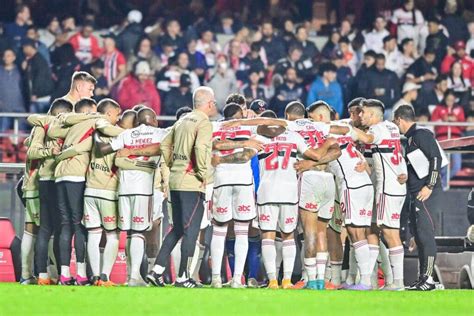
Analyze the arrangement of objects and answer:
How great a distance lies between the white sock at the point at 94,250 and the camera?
15.9 meters

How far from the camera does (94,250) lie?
16.0m

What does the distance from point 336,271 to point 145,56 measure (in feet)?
30.4

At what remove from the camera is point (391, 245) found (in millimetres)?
16250

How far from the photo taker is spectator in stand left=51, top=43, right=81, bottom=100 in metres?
24.0

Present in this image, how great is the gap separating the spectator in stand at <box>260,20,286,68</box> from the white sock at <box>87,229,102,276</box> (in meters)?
10.0

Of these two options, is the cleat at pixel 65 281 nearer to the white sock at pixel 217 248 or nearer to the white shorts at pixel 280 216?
the white sock at pixel 217 248

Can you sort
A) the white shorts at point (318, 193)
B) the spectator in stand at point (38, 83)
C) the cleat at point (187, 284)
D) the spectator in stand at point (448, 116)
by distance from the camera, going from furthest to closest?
1. the spectator in stand at point (448, 116)
2. the spectator in stand at point (38, 83)
3. the white shorts at point (318, 193)
4. the cleat at point (187, 284)

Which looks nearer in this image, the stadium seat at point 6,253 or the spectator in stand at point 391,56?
the stadium seat at point 6,253

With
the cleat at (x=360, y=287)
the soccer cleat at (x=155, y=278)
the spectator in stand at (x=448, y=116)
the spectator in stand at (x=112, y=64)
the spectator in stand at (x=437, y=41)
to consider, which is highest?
the spectator in stand at (x=437, y=41)

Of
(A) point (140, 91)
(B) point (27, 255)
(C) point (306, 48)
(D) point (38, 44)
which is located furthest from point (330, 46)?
(B) point (27, 255)

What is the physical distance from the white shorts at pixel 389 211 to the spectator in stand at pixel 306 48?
966 centimetres

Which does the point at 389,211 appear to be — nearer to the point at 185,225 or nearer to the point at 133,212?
the point at 185,225

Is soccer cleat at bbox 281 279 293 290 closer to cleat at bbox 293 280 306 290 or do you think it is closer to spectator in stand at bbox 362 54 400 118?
cleat at bbox 293 280 306 290

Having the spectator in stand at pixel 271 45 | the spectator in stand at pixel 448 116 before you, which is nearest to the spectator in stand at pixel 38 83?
the spectator in stand at pixel 271 45
